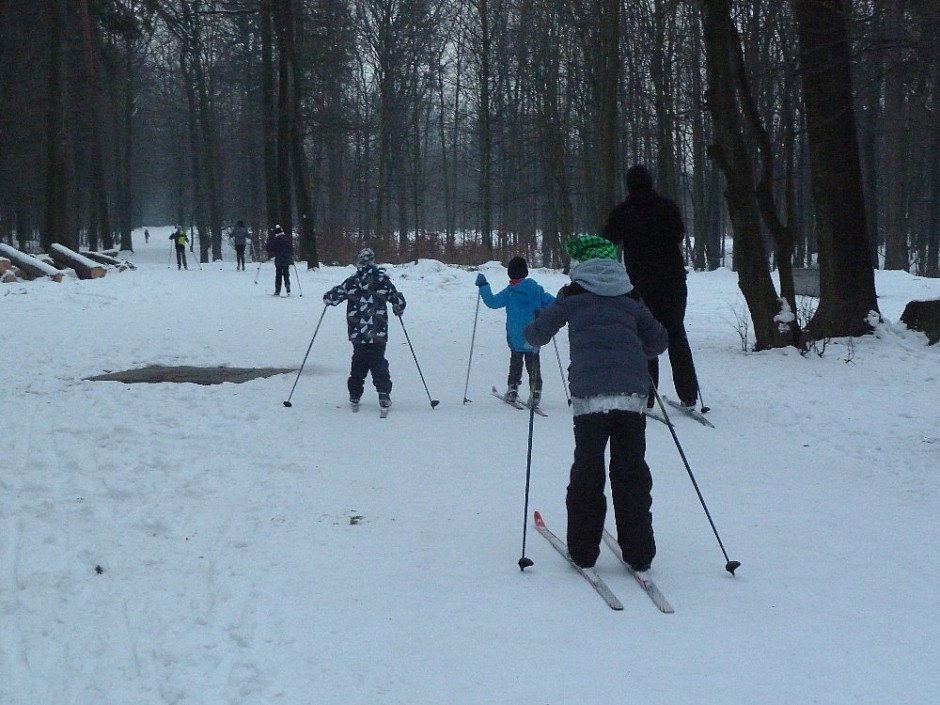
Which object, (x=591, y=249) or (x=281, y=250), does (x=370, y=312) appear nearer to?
(x=591, y=249)

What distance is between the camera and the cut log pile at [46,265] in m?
25.0

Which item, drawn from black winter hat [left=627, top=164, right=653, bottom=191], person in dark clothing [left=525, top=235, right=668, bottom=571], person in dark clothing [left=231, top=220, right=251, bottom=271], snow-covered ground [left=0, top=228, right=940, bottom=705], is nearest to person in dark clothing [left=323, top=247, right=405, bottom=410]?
snow-covered ground [left=0, top=228, right=940, bottom=705]

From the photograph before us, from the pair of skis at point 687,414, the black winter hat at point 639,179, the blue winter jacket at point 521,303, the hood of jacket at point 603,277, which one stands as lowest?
the pair of skis at point 687,414

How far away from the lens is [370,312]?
1054cm

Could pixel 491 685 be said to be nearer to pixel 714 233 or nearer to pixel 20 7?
pixel 20 7

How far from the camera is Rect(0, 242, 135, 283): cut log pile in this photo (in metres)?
25.0

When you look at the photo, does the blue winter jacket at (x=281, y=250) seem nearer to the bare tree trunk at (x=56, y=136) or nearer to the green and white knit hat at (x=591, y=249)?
the bare tree trunk at (x=56, y=136)

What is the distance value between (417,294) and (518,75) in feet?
62.3

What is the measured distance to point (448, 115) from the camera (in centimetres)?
6166

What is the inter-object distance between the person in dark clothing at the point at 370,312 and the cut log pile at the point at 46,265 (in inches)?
659

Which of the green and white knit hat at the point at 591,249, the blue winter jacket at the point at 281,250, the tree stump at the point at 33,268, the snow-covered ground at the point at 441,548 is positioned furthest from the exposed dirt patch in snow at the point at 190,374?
the tree stump at the point at 33,268

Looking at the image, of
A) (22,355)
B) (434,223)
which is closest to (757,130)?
(22,355)

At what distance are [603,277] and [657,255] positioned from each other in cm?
414

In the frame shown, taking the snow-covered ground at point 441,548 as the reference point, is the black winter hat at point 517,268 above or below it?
above
